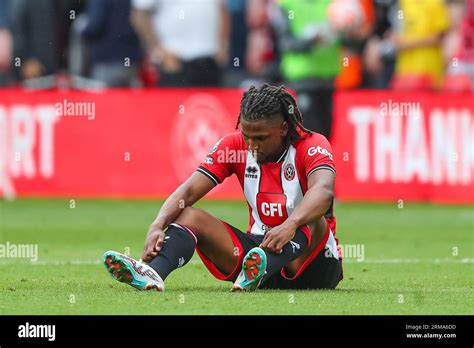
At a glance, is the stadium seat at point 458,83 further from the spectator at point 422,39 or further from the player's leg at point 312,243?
the player's leg at point 312,243

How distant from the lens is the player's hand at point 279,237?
9375 mm

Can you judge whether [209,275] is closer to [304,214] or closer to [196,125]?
[304,214]

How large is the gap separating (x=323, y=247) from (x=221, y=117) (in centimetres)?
977

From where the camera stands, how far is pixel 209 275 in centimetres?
1172

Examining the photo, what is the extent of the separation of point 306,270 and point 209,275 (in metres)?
1.80

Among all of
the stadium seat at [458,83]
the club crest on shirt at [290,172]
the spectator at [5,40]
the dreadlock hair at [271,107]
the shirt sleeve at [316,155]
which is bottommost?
the club crest on shirt at [290,172]

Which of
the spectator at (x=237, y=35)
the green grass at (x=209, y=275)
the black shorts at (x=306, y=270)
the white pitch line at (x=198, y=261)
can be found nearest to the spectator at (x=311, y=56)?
the green grass at (x=209, y=275)

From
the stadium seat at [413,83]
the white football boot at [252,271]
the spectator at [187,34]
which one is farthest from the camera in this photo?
the stadium seat at [413,83]

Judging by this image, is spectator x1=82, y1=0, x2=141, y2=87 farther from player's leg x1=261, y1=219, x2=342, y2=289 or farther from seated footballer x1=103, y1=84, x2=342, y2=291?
player's leg x1=261, y1=219, x2=342, y2=289

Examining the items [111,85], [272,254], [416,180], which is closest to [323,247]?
[272,254]

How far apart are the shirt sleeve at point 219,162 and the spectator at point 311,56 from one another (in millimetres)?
7574

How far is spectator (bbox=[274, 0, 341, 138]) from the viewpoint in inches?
693

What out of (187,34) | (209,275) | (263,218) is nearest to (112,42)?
(187,34)
